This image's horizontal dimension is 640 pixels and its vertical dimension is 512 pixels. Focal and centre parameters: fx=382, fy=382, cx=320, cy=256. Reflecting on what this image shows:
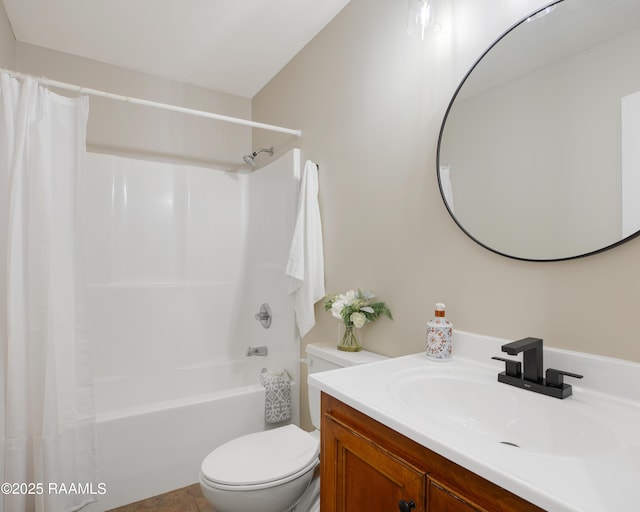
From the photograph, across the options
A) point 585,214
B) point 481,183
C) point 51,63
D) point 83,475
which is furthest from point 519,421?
point 51,63

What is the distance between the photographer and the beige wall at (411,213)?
39.4 inches

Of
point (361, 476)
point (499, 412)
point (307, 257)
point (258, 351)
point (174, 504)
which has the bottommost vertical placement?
point (174, 504)

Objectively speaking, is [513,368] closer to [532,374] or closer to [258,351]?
[532,374]

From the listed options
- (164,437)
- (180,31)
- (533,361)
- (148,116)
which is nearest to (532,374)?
(533,361)

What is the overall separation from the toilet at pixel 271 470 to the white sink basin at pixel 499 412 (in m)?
0.51

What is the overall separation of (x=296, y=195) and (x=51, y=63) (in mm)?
1769

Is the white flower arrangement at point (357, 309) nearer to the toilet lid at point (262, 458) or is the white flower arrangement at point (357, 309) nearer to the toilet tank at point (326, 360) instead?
the toilet tank at point (326, 360)

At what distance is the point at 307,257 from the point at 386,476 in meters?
1.28

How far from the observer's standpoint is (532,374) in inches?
38.5

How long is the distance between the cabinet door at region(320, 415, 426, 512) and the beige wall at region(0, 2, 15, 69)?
8.00 feet

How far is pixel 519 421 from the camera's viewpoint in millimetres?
929

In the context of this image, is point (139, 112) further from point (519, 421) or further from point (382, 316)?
point (519, 421)

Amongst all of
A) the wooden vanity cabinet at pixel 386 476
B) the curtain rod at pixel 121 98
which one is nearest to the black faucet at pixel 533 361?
the wooden vanity cabinet at pixel 386 476

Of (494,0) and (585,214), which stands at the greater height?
(494,0)
